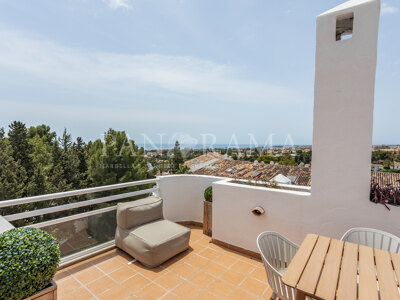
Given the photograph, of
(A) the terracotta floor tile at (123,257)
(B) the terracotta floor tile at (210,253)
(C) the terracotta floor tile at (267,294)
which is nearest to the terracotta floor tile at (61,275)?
(A) the terracotta floor tile at (123,257)

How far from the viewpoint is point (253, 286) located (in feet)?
7.93

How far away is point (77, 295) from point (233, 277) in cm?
180

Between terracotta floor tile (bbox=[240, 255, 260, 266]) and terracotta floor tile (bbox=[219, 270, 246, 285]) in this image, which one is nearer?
terracotta floor tile (bbox=[219, 270, 246, 285])

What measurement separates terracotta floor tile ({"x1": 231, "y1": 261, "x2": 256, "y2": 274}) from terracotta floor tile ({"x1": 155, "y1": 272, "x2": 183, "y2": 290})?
2.49ft

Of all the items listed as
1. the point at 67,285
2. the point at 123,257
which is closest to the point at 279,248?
the point at 123,257

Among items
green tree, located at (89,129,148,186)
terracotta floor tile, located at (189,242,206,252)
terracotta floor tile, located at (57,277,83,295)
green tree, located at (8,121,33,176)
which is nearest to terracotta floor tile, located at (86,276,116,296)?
terracotta floor tile, located at (57,277,83,295)

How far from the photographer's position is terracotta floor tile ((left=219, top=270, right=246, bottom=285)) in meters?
2.51

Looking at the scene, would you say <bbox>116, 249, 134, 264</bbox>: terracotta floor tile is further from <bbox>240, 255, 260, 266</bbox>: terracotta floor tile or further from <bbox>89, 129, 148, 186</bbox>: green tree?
<bbox>89, 129, 148, 186</bbox>: green tree

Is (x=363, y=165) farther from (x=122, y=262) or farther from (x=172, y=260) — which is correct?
(x=122, y=262)

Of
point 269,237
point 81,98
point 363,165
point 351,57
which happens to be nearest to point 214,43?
point 351,57

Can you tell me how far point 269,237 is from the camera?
2080mm

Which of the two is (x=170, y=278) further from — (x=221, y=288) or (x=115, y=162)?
(x=115, y=162)

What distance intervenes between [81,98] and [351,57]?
2185cm

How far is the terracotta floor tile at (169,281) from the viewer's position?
2428 millimetres
